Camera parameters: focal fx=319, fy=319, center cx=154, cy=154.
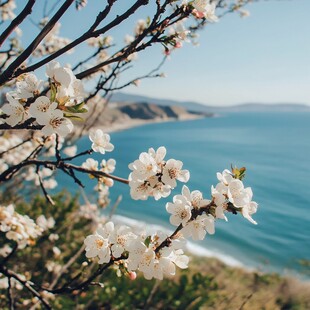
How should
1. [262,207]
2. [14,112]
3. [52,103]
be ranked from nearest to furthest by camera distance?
[52,103], [14,112], [262,207]

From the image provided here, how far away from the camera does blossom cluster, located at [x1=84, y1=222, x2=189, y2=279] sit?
137 centimetres

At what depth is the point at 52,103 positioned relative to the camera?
1209mm

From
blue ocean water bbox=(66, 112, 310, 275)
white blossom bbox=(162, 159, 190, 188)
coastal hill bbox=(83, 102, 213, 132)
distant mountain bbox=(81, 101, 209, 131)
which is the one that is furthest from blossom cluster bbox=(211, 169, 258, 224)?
distant mountain bbox=(81, 101, 209, 131)

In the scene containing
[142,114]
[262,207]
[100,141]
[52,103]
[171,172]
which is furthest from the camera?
[142,114]

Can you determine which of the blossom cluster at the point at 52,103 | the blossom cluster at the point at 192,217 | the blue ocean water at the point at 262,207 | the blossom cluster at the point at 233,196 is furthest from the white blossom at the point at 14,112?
the blue ocean water at the point at 262,207

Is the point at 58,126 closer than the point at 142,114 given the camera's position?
Yes

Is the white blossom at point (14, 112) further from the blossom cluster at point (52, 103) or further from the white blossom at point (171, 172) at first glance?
the white blossom at point (171, 172)

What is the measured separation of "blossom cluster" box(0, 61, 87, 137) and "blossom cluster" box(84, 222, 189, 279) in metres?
0.57

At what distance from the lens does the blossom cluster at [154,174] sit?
1507 millimetres

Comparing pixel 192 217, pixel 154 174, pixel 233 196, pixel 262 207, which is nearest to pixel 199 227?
pixel 192 217

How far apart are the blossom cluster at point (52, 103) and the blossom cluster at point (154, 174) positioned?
383 millimetres

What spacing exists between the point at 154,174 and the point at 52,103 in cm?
58

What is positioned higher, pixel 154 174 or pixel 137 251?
pixel 154 174

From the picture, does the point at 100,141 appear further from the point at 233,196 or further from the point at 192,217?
the point at 233,196
